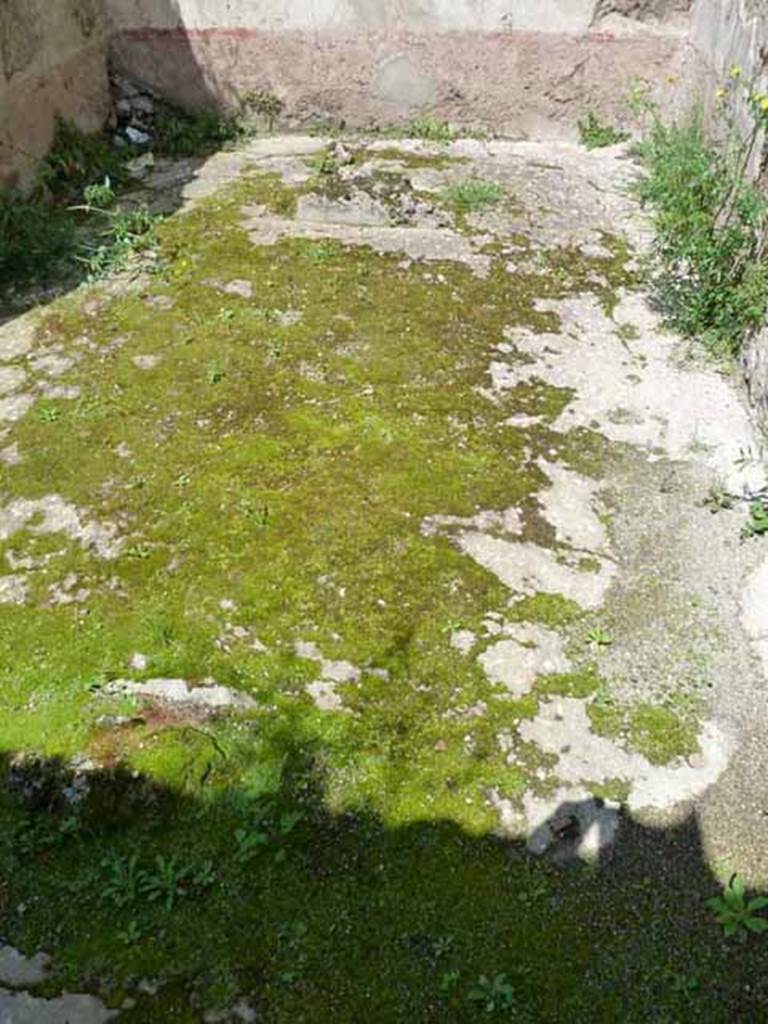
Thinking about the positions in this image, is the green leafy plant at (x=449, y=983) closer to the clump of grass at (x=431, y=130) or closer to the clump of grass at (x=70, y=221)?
the clump of grass at (x=70, y=221)

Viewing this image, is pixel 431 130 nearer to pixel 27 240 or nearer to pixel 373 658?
pixel 27 240

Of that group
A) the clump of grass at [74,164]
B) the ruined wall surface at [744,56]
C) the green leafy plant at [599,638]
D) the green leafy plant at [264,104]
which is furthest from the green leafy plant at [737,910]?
the green leafy plant at [264,104]

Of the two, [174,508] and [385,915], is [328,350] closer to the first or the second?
[174,508]

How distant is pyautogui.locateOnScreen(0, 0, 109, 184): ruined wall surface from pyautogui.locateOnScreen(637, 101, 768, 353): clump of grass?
4141mm

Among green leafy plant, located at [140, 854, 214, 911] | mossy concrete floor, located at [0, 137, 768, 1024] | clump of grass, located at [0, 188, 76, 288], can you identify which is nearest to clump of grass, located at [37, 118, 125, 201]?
clump of grass, located at [0, 188, 76, 288]

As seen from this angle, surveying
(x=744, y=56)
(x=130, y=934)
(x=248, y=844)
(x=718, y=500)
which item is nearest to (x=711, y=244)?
(x=744, y=56)

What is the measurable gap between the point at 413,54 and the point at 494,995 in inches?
276

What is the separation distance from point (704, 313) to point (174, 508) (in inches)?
121

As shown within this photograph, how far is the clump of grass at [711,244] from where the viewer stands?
461cm

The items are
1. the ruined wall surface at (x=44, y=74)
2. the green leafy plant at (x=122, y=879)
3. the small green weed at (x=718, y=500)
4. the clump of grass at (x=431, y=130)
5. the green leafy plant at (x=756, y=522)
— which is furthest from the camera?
the clump of grass at (x=431, y=130)

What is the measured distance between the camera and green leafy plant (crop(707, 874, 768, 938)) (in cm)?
240

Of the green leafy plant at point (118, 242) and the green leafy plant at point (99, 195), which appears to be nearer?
the green leafy plant at point (118, 242)

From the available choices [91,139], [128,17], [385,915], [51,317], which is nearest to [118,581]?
[385,915]

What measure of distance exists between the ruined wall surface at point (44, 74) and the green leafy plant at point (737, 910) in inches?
225
